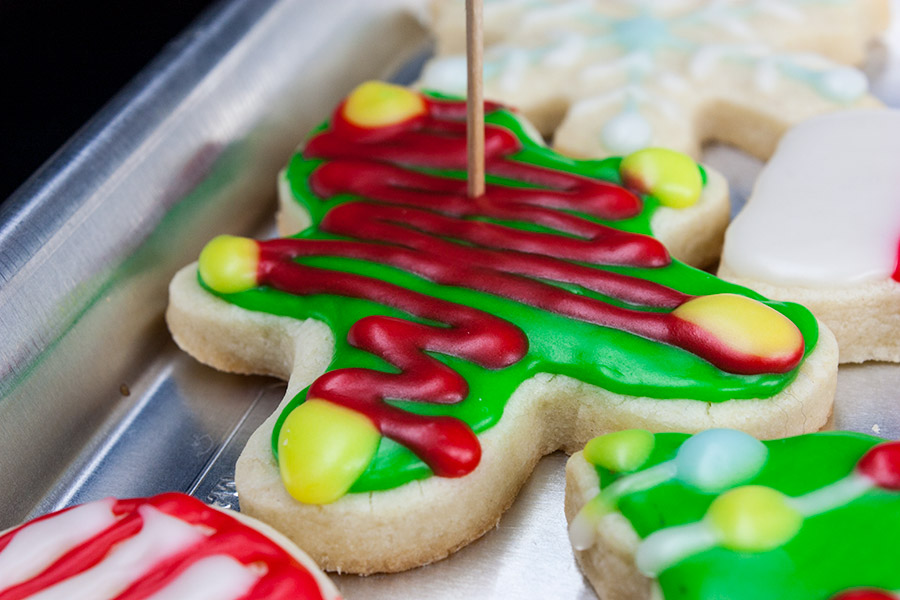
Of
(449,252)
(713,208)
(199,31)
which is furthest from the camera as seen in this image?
(199,31)

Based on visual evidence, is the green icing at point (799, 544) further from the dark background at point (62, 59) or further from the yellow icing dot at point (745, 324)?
the dark background at point (62, 59)

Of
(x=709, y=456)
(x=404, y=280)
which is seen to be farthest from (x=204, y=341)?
(x=709, y=456)

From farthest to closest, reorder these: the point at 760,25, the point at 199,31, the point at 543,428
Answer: the point at 760,25 < the point at 199,31 < the point at 543,428

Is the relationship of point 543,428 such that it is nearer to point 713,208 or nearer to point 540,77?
point 713,208

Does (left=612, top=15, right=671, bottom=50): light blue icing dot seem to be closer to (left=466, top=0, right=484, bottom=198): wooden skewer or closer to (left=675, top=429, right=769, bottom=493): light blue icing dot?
(left=466, top=0, right=484, bottom=198): wooden skewer

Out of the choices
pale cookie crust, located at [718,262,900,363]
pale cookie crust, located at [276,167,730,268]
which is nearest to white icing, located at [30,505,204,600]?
pale cookie crust, located at [276,167,730,268]

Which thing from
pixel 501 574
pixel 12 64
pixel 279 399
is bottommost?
pixel 501 574
